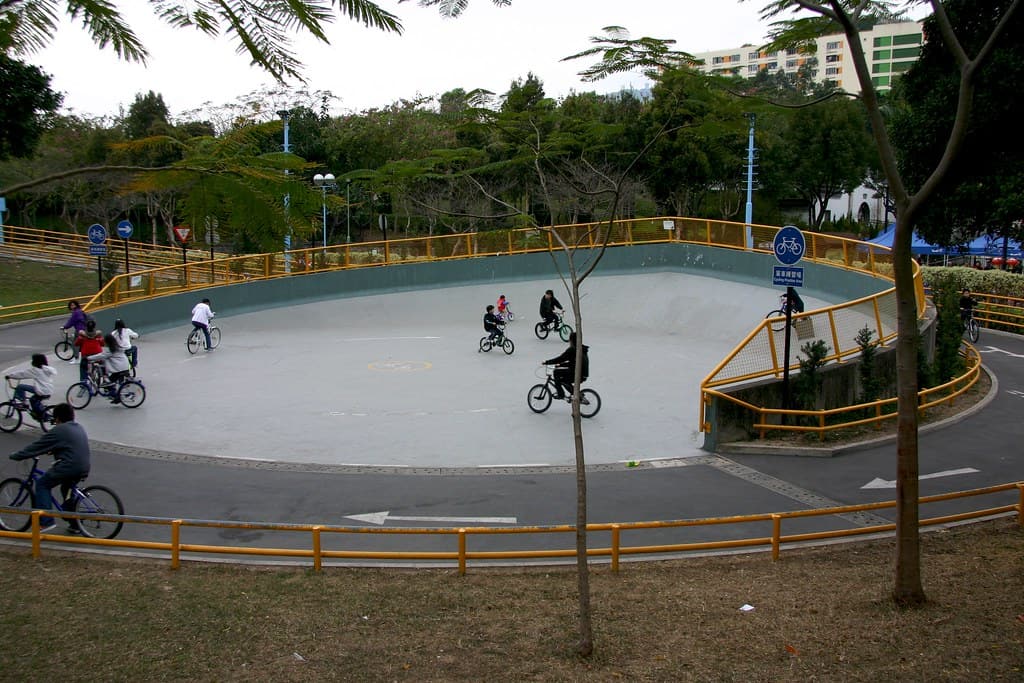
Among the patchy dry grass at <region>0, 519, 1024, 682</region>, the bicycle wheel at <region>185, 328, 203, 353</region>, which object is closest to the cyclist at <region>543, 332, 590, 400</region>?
the patchy dry grass at <region>0, 519, 1024, 682</region>

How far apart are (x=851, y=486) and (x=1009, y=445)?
426 centimetres

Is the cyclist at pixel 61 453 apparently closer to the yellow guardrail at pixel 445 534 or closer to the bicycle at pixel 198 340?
the yellow guardrail at pixel 445 534

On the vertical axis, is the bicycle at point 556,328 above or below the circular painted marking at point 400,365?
above

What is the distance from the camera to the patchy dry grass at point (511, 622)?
265 inches

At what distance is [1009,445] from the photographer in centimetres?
1498

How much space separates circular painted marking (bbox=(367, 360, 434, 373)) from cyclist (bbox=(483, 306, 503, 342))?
2.07 meters

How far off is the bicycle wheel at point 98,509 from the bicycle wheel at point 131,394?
7.58m

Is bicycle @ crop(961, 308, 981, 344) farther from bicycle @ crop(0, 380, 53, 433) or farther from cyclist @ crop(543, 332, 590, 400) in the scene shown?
bicycle @ crop(0, 380, 53, 433)

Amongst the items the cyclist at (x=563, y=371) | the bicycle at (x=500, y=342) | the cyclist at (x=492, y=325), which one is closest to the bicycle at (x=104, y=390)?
the cyclist at (x=563, y=371)

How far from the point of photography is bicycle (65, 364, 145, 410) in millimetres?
17266

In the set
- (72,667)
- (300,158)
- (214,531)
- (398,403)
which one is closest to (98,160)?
(300,158)

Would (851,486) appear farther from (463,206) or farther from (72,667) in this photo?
(463,206)

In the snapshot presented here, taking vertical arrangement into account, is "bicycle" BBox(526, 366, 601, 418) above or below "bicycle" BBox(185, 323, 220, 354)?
below

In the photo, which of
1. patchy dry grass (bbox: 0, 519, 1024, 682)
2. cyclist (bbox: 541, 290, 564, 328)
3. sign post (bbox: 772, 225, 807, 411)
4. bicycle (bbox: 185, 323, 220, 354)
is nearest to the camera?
patchy dry grass (bbox: 0, 519, 1024, 682)
